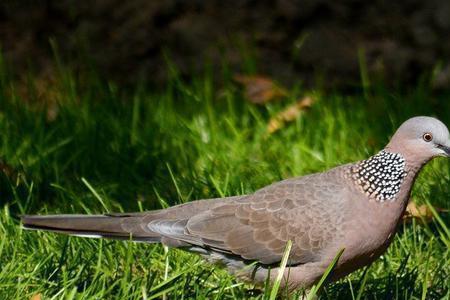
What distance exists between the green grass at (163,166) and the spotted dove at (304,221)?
0.36ft

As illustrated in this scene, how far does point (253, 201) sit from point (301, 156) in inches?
46.9

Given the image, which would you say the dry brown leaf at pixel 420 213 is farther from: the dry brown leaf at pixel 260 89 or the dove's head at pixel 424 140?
the dry brown leaf at pixel 260 89

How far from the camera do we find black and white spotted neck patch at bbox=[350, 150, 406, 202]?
161 inches

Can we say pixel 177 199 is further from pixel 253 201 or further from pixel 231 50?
pixel 231 50

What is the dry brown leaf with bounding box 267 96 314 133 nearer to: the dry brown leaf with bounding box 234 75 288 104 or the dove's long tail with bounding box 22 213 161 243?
the dry brown leaf with bounding box 234 75 288 104

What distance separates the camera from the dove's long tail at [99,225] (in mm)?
4082

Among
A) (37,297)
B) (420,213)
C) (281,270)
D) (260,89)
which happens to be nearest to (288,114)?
(260,89)

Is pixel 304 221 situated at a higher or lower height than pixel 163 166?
higher

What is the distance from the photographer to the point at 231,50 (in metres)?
6.40

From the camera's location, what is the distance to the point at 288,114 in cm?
585

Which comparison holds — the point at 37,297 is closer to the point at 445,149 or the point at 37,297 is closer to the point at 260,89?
the point at 445,149

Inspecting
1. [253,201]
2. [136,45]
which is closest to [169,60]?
[136,45]

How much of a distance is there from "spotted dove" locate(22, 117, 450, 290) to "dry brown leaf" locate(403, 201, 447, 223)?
57cm

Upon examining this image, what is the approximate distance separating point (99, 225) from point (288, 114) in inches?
78.1
